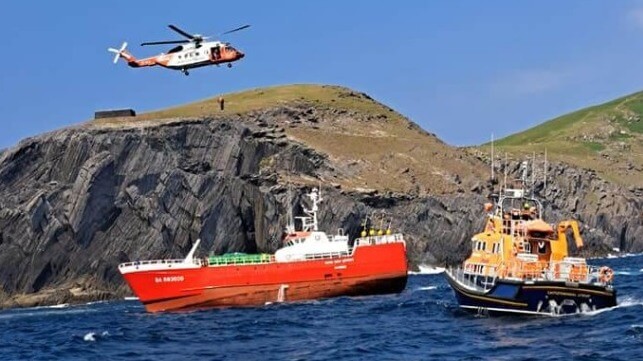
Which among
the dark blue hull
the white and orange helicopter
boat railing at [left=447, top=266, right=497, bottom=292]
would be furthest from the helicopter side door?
the dark blue hull

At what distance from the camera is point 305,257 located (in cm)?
8025

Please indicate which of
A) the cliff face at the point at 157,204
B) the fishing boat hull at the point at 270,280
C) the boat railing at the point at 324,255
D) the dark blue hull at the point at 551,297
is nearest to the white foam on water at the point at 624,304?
the dark blue hull at the point at 551,297

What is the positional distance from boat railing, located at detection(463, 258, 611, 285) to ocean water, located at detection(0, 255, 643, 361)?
2034 millimetres

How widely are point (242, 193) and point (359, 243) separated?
34242mm

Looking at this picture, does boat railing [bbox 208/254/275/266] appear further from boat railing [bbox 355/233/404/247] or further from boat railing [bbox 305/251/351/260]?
boat railing [bbox 355/233/404/247]

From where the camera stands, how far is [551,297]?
2094 inches

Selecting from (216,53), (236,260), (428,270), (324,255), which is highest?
(216,53)

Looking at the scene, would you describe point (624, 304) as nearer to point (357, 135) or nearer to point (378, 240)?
point (378, 240)

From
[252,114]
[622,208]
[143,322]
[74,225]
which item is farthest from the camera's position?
[622,208]

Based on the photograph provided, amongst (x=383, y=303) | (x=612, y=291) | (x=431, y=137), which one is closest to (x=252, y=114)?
(x=431, y=137)

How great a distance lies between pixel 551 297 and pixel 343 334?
10365mm

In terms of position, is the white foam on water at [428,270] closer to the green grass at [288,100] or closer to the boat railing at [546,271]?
the green grass at [288,100]

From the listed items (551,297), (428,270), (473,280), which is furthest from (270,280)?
(428,270)

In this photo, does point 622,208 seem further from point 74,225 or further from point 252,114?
point 74,225
